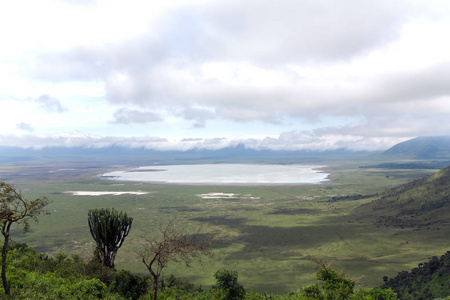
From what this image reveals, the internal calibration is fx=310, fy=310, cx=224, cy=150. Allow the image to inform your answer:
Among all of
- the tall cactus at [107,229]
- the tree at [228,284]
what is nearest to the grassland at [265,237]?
the tall cactus at [107,229]

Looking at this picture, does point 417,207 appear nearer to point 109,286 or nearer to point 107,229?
point 107,229

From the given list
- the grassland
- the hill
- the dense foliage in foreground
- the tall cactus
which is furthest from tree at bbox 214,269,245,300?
the hill

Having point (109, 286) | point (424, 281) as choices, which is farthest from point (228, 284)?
point (424, 281)

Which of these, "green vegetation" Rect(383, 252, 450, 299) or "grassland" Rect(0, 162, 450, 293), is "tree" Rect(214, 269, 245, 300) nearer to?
"grassland" Rect(0, 162, 450, 293)

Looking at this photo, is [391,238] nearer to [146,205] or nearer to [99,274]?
[99,274]

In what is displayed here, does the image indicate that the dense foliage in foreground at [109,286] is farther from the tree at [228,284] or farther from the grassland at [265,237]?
the grassland at [265,237]
